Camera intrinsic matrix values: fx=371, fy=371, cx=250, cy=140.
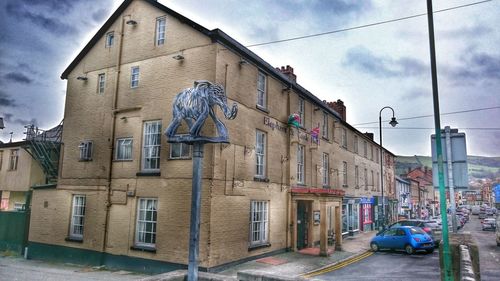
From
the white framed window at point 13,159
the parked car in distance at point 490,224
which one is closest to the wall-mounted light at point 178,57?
the white framed window at point 13,159

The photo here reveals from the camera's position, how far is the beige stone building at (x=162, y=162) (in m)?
15.7

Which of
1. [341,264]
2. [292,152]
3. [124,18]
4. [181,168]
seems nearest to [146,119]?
[181,168]

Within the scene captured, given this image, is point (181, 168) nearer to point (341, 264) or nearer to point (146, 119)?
point (146, 119)

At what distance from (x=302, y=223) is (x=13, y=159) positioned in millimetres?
20574

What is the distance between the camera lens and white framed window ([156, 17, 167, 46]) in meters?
17.7

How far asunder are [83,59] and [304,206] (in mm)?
15529

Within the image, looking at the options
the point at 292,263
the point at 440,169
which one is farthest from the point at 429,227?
the point at 440,169

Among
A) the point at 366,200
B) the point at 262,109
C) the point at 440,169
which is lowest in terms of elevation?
the point at 366,200

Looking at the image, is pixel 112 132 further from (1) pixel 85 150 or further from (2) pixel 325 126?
(2) pixel 325 126

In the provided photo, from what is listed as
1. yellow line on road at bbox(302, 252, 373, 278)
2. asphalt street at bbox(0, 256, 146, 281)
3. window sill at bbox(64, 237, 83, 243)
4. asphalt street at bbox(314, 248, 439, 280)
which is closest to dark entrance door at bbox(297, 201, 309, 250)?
yellow line on road at bbox(302, 252, 373, 278)

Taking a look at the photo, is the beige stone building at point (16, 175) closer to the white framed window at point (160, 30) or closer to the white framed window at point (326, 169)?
the white framed window at point (160, 30)

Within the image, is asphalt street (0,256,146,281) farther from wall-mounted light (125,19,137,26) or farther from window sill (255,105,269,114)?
wall-mounted light (125,19,137,26)

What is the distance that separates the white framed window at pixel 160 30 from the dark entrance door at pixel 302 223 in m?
12.2

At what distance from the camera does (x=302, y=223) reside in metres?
22.5
